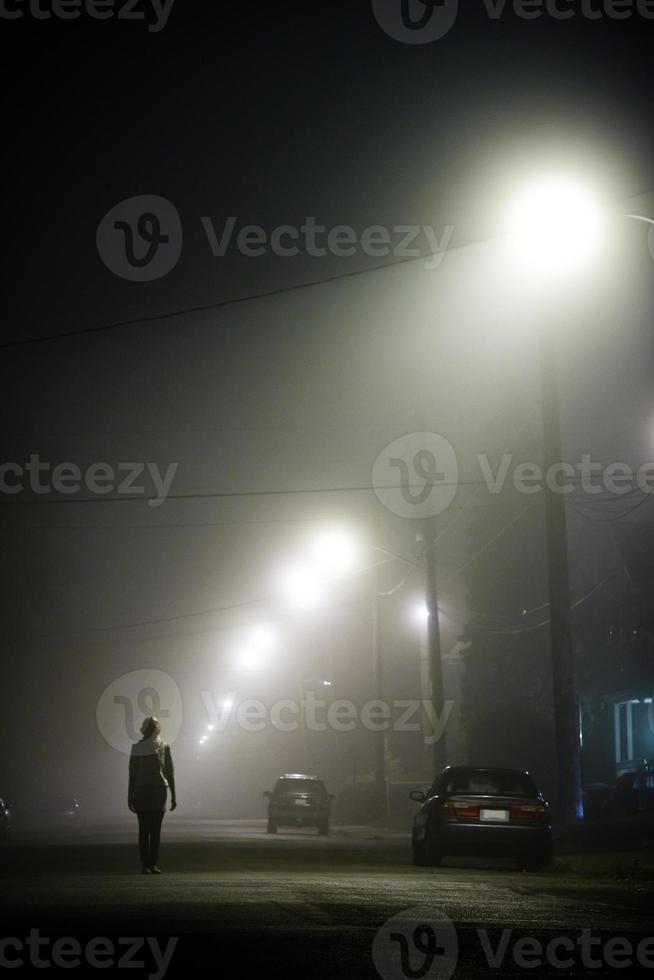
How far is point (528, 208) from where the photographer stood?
872 inches

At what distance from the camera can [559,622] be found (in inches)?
942

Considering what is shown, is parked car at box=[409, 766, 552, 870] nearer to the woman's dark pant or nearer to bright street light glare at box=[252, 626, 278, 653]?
the woman's dark pant

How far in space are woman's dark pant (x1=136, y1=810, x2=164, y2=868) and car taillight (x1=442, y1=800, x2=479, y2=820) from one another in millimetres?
5089

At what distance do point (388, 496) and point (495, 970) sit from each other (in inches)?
1473

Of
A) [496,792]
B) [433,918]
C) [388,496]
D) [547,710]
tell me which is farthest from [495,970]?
[547,710]

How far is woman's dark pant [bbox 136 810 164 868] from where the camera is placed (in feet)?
52.6

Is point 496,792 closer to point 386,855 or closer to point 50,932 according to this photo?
point 386,855

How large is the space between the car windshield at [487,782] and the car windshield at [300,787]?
20.8 m

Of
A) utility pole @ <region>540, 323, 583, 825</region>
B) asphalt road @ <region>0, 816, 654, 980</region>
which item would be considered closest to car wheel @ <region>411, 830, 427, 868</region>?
utility pole @ <region>540, 323, 583, 825</region>

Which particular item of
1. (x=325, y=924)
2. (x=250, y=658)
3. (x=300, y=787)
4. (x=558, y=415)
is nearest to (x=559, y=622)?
(x=558, y=415)

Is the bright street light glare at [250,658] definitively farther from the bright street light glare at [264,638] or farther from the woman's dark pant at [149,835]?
the woman's dark pant at [149,835]

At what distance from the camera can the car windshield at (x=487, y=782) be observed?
808 inches

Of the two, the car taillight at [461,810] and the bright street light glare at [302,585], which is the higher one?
the bright street light glare at [302,585]

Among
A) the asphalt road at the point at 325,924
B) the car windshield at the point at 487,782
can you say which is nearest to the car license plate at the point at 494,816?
the car windshield at the point at 487,782
